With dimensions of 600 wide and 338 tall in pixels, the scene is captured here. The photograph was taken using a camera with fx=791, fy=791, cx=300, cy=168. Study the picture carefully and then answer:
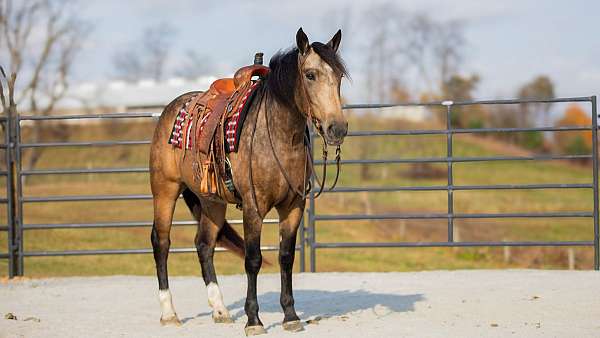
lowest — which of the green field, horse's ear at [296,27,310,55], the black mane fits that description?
the green field

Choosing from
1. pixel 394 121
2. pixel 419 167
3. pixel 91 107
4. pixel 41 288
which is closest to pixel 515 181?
pixel 419 167

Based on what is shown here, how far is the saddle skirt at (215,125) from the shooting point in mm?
4965

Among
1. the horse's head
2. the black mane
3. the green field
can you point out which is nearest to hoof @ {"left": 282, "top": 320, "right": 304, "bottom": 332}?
the horse's head

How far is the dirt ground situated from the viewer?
487 cm

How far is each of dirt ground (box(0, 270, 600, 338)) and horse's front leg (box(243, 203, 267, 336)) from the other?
0.12m

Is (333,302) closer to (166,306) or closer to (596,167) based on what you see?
(166,306)

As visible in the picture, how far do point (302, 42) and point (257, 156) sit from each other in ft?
2.41

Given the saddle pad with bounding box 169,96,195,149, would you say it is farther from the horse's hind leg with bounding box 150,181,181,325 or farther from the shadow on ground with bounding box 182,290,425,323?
the shadow on ground with bounding box 182,290,425,323

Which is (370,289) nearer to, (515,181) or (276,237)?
(276,237)

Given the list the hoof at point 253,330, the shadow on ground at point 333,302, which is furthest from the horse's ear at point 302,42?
the shadow on ground at point 333,302

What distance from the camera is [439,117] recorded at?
4222 cm

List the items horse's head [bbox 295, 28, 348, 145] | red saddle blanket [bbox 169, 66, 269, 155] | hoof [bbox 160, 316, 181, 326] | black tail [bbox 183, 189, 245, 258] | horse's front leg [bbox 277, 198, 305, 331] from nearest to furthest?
horse's head [bbox 295, 28, 348, 145], horse's front leg [bbox 277, 198, 305, 331], red saddle blanket [bbox 169, 66, 269, 155], hoof [bbox 160, 316, 181, 326], black tail [bbox 183, 189, 245, 258]

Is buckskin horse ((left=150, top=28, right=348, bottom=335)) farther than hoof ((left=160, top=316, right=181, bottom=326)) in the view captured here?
No

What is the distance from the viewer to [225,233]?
5.79 m
